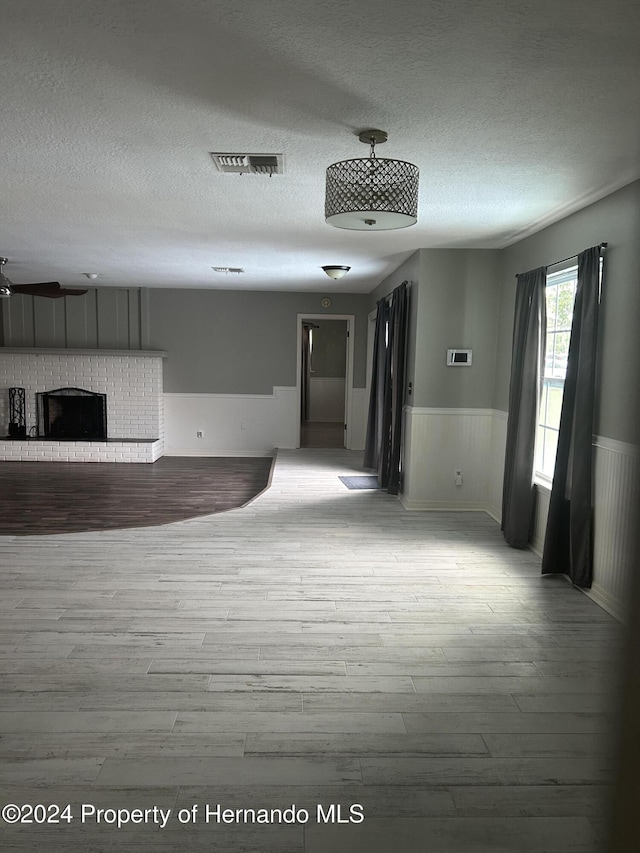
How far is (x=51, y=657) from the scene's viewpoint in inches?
110

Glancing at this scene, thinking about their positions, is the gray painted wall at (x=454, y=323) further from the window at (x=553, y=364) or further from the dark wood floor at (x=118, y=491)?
the dark wood floor at (x=118, y=491)

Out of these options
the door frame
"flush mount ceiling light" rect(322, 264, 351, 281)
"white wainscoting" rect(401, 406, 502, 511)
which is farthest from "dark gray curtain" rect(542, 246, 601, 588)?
the door frame

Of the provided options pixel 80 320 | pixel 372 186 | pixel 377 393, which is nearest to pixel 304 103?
pixel 372 186

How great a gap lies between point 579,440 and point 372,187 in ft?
6.66

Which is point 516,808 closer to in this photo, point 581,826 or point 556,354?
point 581,826

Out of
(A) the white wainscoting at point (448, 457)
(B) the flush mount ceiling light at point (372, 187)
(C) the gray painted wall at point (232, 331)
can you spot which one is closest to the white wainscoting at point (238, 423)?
(C) the gray painted wall at point (232, 331)

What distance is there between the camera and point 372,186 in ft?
8.73

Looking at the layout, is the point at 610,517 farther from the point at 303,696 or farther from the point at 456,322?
the point at 456,322

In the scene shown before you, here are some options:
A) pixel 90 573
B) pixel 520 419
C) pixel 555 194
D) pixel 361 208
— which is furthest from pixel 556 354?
pixel 90 573

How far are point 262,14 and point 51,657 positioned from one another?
2.73 meters

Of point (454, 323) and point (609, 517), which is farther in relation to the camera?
point (454, 323)

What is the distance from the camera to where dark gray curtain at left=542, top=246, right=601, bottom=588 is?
11.8ft

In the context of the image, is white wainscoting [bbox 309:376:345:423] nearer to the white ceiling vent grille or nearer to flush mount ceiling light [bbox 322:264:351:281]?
flush mount ceiling light [bbox 322:264:351:281]

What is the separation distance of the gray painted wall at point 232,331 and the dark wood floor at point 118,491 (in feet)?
4.39
